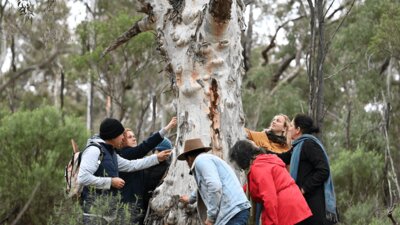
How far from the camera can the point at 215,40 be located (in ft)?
23.4

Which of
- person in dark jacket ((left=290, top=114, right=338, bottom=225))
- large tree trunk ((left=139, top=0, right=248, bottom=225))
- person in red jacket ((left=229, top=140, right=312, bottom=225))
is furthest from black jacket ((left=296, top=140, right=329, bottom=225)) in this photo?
large tree trunk ((left=139, top=0, right=248, bottom=225))

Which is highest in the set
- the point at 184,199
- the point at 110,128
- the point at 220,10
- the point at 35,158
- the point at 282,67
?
the point at 282,67

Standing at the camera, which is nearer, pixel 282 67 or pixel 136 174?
pixel 136 174

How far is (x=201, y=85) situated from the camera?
23.1ft

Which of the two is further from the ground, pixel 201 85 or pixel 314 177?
pixel 201 85

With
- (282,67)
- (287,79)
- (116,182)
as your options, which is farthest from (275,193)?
(282,67)

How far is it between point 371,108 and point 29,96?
13689 millimetres

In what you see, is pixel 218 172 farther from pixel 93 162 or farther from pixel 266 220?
pixel 93 162

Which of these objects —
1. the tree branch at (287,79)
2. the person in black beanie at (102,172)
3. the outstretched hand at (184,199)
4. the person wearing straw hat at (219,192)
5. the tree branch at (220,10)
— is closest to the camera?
the person wearing straw hat at (219,192)

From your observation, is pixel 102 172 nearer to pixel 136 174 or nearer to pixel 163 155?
pixel 136 174

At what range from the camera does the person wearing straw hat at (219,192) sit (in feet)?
16.1

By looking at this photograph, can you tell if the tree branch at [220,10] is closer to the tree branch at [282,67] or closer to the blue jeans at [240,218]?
the blue jeans at [240,218]

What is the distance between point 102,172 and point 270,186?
157cm

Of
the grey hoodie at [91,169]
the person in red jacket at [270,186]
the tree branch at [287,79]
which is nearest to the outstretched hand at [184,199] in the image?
the grey hoodie at [91,169]
